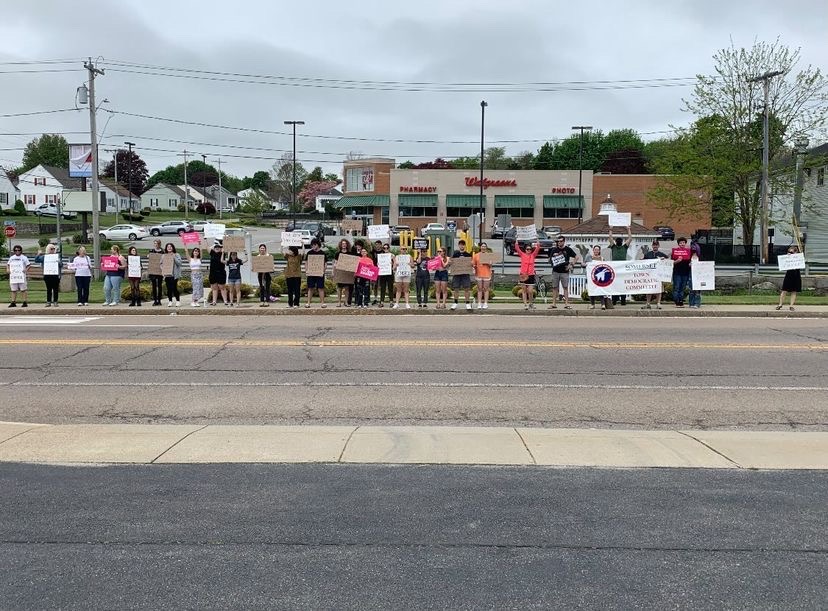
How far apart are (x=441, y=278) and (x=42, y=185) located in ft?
325

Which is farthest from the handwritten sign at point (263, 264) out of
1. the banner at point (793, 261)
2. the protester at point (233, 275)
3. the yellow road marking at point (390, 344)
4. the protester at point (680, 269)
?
the banner at point (793, 261)

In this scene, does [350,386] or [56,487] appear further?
[350,386]

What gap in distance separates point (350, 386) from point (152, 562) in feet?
19.0

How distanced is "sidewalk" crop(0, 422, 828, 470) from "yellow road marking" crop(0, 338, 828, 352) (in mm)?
5587

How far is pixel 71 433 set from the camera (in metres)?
7.53

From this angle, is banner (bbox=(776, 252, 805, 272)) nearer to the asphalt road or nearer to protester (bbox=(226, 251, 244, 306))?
the asphalt road

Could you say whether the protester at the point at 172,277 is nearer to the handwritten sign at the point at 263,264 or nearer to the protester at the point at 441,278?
the handwritten sign at the point at 263,264

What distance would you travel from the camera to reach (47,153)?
139 metres

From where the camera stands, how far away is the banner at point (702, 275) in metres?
20.0

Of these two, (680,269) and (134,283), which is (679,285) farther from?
(134,283)

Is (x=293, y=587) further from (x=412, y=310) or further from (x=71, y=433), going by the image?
(x=412, y=310)

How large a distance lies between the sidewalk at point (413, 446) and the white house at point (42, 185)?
104818 mm

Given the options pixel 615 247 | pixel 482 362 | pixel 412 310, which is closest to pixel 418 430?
pixel 482 362

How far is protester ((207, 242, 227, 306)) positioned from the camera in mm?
20516
